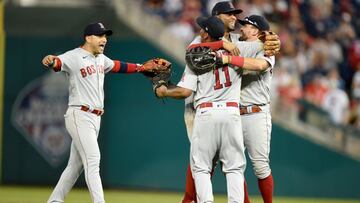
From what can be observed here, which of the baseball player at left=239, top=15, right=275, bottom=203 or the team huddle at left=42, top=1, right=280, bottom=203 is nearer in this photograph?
the team huddle at left=42, top=1, right=280, bottom=203

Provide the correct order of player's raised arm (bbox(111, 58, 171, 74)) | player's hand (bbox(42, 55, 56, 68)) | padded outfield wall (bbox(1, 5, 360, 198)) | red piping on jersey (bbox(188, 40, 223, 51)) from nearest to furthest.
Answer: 1. red piping on jersey (bbox(188, 40, 223, 51))
2. player's hand (bbox(42, 55, 56, 68))
3. player's raised arm (bbox(111, 58, 171, 74))
4. padded outfield wall (bbox(1, 5, 360, 198))

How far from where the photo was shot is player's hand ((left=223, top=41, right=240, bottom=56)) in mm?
8227

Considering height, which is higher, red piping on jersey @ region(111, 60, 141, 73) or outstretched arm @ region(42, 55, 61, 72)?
outstretched arm @ region(42, 55, 61, 72)

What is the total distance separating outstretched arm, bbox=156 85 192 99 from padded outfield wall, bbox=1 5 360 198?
5031 mm

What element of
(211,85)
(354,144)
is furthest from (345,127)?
(211,85)

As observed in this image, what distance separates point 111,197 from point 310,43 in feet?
16.9

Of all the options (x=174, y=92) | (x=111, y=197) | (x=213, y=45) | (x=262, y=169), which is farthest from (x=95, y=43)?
(x=111, y=197)

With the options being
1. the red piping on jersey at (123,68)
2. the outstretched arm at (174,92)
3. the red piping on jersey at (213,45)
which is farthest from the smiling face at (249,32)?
the red piping on jersey at (123,68)

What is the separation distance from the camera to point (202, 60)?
7.96m

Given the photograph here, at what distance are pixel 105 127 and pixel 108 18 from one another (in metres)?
1.68

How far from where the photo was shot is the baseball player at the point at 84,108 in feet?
28.5

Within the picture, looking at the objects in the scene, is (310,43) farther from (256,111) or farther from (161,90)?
(161,90)

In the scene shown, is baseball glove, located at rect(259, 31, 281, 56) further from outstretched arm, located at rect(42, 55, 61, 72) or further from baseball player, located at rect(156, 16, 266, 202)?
outstretched arm, located at rect(42, 55, 61, 72)

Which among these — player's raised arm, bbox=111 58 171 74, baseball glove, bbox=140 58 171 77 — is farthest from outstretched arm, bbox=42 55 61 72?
baseball glove, bbox=140 58 171 77
